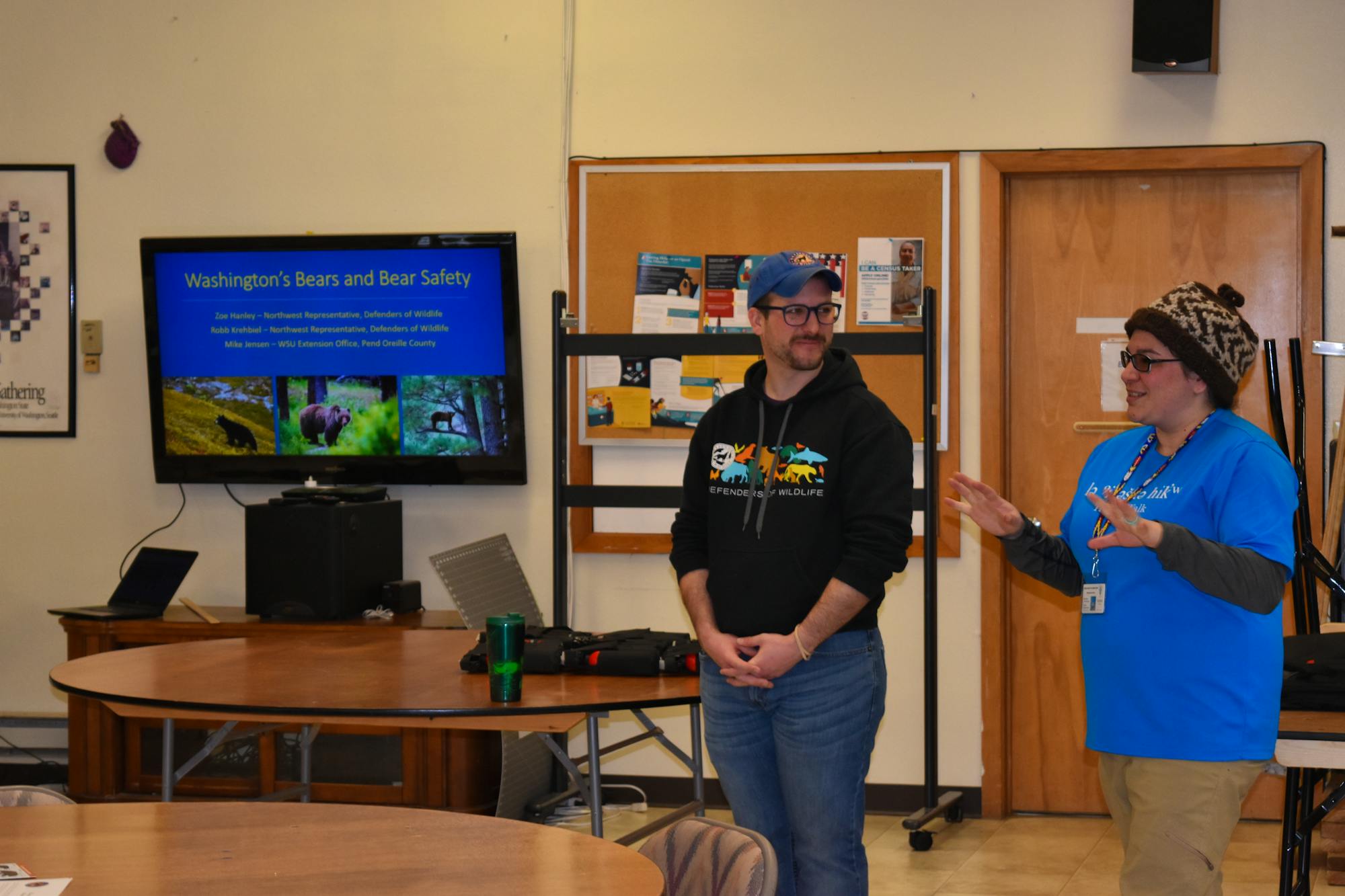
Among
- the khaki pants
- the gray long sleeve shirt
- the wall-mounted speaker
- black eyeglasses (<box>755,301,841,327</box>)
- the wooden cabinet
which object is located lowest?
the wooden cabinet

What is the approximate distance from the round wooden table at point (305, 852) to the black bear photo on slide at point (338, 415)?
2771 millimetres

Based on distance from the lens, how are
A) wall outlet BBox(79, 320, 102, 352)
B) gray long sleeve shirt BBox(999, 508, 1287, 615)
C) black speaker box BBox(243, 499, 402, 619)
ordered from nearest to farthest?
gray long sleeve shirt BBox(999, 508, 1287, 615)
black speaker box BBox(243, 499, 402, 619)
wall outlet BBox(79, 320, 102, 352)

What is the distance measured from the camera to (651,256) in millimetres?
4570

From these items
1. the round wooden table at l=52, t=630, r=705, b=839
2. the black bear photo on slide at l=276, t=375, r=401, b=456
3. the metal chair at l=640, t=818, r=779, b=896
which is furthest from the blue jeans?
the black bear photo on slide at l=276, t=375, r=401, b=456

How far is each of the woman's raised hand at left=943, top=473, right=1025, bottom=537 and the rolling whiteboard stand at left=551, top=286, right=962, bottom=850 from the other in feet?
5.29

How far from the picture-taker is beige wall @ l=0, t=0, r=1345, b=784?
4395 millimetres

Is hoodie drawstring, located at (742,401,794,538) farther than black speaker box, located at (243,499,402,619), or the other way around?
black speaker box, located at (243,499,402,619)

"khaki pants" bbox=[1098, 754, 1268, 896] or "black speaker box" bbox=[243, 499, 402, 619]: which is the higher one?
"black speaker box" bbox=[243, 499, 402, 619]

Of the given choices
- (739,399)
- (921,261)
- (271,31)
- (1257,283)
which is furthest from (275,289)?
(1257,283)

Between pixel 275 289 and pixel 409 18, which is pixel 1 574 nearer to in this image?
pixel 275 289

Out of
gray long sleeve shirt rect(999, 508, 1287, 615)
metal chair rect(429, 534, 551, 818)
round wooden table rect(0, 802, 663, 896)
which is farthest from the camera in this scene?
metal chair rect(429, 534, 551, 818)

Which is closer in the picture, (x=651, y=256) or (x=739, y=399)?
(x=739, y=399)

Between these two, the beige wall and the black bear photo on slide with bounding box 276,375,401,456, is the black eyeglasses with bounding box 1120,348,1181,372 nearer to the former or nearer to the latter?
the beige wall

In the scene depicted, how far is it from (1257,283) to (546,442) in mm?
2431
